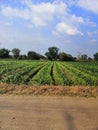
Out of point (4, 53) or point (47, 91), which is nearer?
point (47, 91)

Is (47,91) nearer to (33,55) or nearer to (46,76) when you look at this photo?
(46,76)

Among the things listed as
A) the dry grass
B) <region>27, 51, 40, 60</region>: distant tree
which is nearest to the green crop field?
the dry grass

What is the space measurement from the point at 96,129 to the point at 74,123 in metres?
0.67

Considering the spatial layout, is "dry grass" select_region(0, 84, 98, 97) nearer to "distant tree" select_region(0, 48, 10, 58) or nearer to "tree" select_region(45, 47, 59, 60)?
"distant tree" select_region(0, 48, 10, 58)

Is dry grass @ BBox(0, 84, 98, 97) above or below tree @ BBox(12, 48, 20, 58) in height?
below

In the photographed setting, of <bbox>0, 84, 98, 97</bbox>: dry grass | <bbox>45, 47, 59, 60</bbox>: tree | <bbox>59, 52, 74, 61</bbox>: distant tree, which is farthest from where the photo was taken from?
<bbox>45, 47, 59, 60</bbox>: tree

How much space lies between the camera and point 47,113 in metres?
8.02

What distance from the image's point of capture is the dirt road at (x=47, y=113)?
22.6 ft

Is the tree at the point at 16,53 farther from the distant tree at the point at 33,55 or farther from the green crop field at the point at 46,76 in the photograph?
the green crop field at the point at 46,76

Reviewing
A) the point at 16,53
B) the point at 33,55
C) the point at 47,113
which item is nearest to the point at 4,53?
the point at 16,53

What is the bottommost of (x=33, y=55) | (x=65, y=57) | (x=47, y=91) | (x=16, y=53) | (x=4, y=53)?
(x=47, y=91)

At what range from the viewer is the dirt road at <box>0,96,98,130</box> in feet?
22.6

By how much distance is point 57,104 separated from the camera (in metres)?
9.27

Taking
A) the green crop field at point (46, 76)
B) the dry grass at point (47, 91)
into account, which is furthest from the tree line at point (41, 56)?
the dry grass at point (47, 91)
